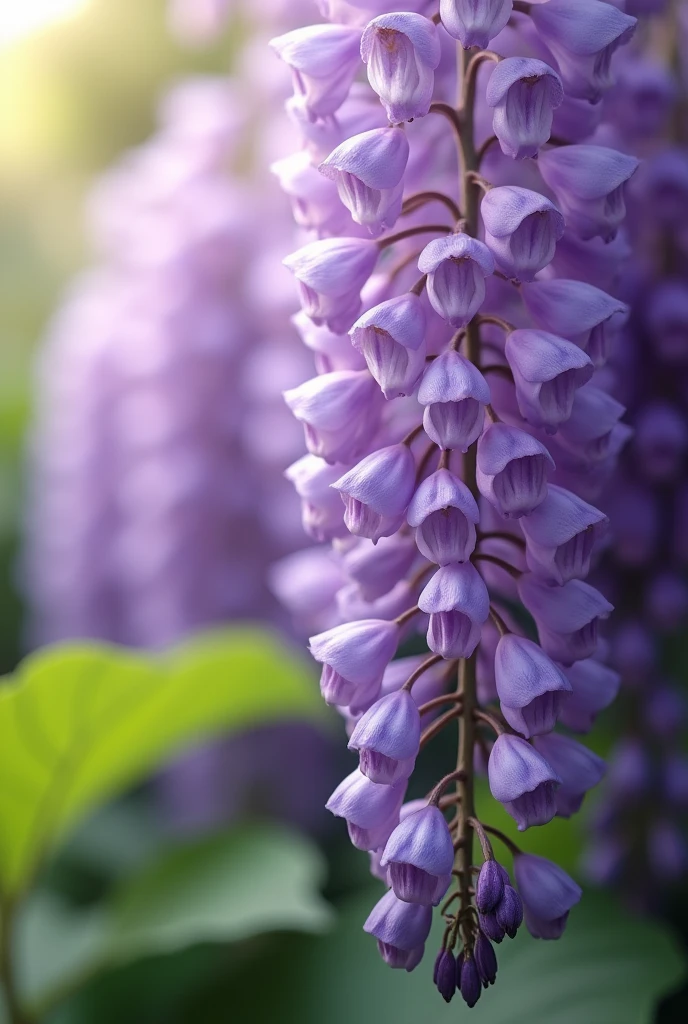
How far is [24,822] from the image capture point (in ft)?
2.84

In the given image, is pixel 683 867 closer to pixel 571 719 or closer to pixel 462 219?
pixel 571 719

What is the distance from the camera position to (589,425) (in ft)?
1.57

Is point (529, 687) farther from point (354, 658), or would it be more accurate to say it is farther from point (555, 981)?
point (555, 981)

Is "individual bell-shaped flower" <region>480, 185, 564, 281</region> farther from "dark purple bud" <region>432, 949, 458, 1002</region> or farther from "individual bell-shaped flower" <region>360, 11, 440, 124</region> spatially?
"dark purple bud" <region>432, 949, 458, 1002</region>

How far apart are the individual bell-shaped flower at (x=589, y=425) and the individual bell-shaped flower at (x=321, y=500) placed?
10 centimetres

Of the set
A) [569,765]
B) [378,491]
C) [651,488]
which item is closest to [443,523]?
[378,491]

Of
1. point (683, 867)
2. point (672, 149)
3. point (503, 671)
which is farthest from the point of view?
point (683, 867)

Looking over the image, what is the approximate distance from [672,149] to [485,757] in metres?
0.42

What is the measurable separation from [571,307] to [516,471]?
0.07 meters

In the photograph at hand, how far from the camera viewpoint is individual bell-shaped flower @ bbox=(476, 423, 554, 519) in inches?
17.5

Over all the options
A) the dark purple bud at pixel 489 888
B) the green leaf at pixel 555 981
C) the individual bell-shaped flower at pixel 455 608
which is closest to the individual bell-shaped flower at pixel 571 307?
the individual bell-shaped flower at pixel 455 608

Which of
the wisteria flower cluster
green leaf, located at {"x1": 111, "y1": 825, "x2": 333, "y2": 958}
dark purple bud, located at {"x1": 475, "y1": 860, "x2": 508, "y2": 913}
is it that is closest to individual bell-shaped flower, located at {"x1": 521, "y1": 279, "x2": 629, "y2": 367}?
the wisteria flower cluster

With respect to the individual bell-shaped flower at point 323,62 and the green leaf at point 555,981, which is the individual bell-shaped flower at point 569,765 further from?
the individual bell-shaped flower at point 323,62

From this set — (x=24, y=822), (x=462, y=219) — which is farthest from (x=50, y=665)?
(x=462, y=219)
